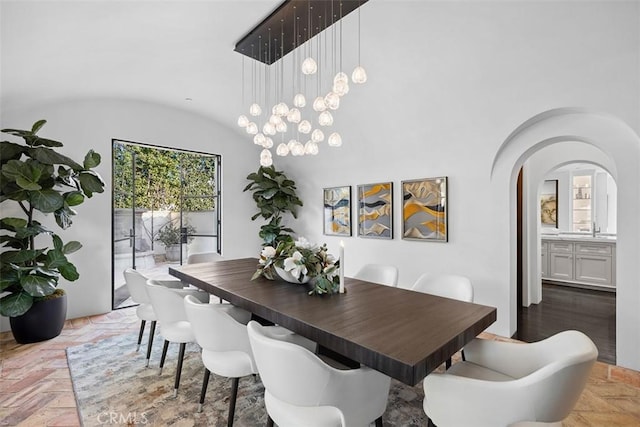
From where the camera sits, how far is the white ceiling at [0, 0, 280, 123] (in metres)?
2.54

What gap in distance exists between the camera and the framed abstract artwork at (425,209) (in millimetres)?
3816

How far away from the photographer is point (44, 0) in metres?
2.31

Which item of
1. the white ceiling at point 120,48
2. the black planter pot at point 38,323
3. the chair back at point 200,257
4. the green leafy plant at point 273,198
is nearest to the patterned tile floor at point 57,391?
the black planter pot at point 38,323

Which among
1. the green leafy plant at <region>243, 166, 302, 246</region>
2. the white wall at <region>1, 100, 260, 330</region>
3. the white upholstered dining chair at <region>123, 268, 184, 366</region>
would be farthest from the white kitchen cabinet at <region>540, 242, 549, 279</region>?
the white wall at <region>1, 100, 260, 330</region>

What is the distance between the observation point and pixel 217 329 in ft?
5.89

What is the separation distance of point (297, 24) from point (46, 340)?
4233mm

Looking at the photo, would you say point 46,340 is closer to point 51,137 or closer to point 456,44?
point 51,137

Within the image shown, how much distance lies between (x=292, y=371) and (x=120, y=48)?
3551mm

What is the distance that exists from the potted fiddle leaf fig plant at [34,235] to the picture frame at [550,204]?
26.5ft

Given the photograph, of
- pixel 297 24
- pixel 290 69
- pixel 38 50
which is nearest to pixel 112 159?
pixel 38 50

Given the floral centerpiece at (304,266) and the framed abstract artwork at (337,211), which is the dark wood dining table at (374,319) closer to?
the floral centerpiece at (304,266)

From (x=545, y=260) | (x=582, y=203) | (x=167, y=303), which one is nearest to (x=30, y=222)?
(x=167, y=303)

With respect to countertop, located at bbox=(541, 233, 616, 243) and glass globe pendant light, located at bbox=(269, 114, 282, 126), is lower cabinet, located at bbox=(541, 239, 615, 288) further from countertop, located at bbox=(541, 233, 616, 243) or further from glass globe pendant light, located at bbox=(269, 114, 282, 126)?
glass globe pendant light, located at bbox=(269, 114, 282, 126)

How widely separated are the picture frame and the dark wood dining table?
6083 millimetres
